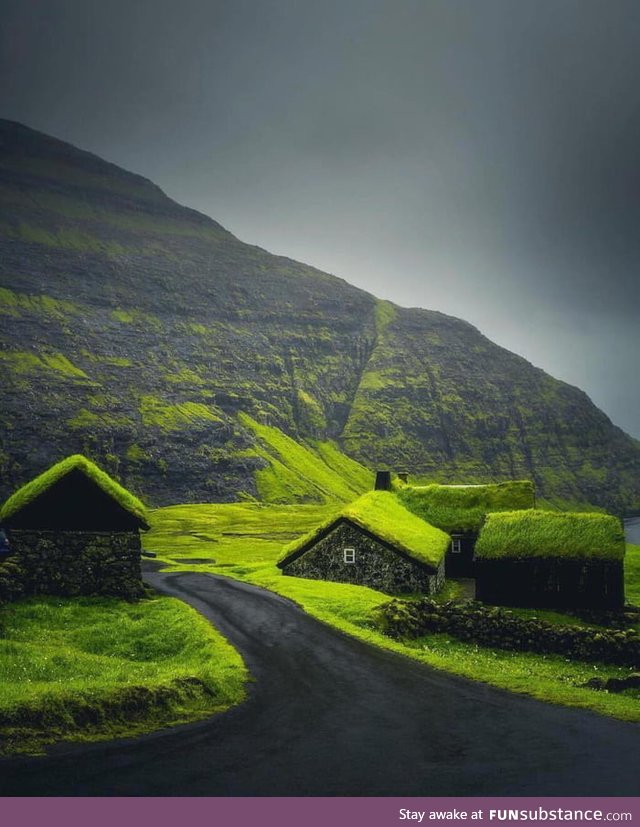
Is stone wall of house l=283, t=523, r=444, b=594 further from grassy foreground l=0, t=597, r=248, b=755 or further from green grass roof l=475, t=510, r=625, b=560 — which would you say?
grassy foreground l=0, t=597, r=248, b=755

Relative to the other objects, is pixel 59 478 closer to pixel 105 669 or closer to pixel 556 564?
pixel 105 669

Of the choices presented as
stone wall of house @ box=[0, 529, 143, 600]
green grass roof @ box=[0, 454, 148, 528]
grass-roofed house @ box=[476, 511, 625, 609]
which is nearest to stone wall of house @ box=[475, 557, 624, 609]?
grass-roofed house @ box=[476, 511, 625, 609]

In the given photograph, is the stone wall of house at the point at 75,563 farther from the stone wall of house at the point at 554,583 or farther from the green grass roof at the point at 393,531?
the stone wall of house at the point at 554,583

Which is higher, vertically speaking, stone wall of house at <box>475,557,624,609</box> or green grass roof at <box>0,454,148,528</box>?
green grass roof at <box>0,454,148,528</box>

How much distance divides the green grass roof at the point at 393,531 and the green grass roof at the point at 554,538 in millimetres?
6561

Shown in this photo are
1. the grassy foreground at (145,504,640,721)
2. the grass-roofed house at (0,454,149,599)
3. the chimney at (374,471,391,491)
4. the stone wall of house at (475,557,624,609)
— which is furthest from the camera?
the chimney at (374,471,391,491)

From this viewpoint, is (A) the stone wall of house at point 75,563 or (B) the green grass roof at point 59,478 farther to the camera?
(B) the green grass roof at point 59,478

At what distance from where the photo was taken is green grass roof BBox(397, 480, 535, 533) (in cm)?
6900

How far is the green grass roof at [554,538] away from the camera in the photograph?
48250 mm

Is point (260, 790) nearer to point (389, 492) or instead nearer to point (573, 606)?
point (573, 606)

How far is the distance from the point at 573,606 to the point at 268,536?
4121 inches

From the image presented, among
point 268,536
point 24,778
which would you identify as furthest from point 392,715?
point 268,536

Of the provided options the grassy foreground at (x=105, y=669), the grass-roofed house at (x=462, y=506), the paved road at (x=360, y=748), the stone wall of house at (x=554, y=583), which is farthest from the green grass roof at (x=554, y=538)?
the grassy foreground at (x=105, y=669)

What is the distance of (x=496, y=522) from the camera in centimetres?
5328
